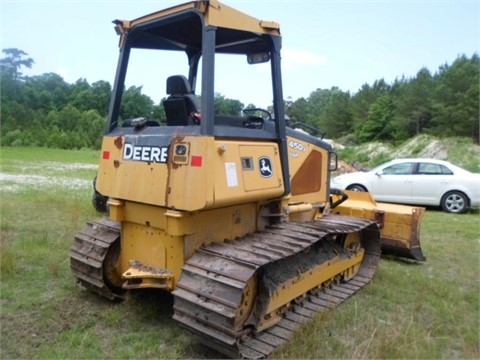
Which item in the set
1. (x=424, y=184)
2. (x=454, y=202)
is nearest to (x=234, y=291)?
(x=424, y=184)

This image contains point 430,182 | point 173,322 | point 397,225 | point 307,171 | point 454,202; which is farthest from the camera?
point 430,182

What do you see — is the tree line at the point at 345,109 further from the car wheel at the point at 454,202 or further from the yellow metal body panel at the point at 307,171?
the yellow metal body panel at the point at 307,171

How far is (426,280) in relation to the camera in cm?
527

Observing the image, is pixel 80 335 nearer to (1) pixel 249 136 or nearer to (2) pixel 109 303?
(2) pixel 109 303

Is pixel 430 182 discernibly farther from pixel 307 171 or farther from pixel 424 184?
pixel 307 171

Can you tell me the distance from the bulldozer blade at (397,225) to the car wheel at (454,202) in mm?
5817

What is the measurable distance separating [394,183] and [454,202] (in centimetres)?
154

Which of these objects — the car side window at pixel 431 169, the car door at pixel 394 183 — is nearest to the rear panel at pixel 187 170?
the car door at pixel 394 183

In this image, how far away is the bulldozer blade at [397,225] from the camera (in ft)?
19.4

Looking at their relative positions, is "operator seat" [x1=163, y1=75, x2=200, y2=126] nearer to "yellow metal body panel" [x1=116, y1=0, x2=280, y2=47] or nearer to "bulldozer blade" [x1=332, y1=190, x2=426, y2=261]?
"yellow metal body panel" [x1=116, y1=0, x2=280, y2=47]

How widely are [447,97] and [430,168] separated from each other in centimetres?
2499

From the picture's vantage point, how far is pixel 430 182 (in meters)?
11.4

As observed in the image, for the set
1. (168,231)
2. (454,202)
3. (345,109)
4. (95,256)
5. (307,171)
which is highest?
(345,109)

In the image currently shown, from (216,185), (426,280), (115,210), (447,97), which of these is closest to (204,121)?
(216,185)
